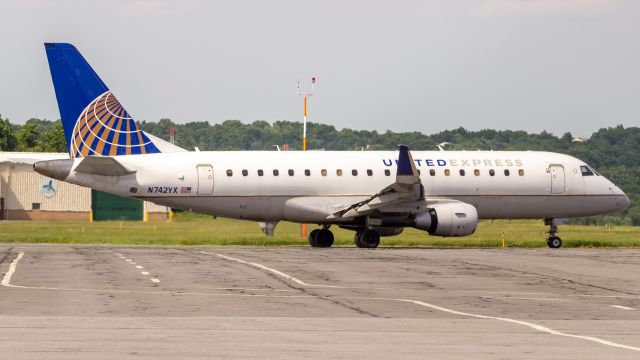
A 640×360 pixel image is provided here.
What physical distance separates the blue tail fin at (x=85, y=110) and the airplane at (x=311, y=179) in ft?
0.12

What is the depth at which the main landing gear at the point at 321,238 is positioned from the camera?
48.6 meters

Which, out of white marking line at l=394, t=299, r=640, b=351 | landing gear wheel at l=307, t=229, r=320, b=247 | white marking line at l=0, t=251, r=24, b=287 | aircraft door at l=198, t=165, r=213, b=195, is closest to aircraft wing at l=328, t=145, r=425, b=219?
landing gear wheel at l=307, t=229, r=320, b=247

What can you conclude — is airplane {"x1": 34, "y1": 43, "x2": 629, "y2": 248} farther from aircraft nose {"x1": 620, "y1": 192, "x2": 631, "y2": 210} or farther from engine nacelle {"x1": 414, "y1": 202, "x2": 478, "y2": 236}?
aircraft nose {"x1": 620, "y1": 192, "x2": 631, "y2": 210}

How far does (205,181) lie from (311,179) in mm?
4188

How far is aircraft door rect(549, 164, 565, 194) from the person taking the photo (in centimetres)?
4947

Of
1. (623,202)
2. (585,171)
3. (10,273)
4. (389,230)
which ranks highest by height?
(585,171)

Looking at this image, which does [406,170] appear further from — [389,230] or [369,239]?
[389,230]

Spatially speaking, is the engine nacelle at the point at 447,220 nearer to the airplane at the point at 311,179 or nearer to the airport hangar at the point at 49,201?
the airplane at the point at 311,179

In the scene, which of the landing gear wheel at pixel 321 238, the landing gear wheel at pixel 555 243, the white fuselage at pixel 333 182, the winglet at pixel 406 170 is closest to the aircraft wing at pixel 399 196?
the winglet at pixel 406 170

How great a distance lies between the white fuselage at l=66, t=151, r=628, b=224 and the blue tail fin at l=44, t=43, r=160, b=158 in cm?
75

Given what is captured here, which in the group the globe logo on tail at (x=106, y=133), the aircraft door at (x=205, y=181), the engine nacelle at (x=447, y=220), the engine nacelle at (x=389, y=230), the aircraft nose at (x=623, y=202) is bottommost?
the engine nacelle at (x=389, y=230)

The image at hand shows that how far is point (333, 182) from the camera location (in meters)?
47.4

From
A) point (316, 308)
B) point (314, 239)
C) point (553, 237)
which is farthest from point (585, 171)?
point (316, 308)

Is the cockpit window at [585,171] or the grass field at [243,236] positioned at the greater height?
the cockpit window at [585,171]
